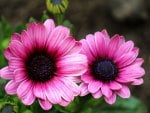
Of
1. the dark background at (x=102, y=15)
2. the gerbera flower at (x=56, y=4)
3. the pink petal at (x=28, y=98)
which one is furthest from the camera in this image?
the dark background at (x=102, y=15)

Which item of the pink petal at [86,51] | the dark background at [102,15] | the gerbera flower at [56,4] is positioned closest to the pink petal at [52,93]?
the pink petal at [86,51]

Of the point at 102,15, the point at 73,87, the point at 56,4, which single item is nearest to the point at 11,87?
the point at 73,87

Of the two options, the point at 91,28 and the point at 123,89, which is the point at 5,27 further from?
the point at 91,28

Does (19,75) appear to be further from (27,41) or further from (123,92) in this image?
(123,92)

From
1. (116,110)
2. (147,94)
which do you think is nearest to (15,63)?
(116,110)

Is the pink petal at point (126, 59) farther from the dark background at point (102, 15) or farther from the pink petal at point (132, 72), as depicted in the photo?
the dark background at point (102, 15)

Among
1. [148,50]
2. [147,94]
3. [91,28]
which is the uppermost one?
[91,28]

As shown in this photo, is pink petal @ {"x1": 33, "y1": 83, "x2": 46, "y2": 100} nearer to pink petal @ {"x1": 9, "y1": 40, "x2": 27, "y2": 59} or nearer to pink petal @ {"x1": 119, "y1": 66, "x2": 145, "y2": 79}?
pink petal @ {"x1": 9, "y1": 40, "x2": 27, "y2": 59}
